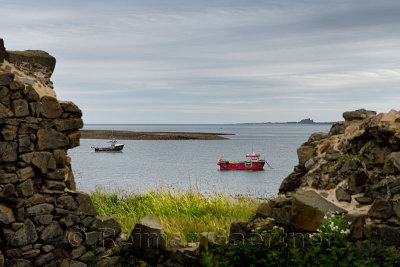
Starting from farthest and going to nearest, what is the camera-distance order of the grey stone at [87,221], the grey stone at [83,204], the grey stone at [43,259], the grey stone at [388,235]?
the grey stone at [87,221] < the grey stone at [83,204] < the grey stone at [43,259] < the grey stone at [388,235]

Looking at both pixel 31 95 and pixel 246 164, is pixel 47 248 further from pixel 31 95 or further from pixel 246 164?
pixel 246 164

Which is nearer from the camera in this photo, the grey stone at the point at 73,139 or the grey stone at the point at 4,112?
the grey stone at the point at 4,112

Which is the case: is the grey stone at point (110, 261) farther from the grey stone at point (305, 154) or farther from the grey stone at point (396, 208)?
the grey stone at point (396, 208)

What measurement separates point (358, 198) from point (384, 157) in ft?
2.72

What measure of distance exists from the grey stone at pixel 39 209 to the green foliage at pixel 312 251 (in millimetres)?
2935

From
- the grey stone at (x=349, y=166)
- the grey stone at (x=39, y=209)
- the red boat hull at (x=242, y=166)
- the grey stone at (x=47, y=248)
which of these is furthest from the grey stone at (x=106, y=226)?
the red boat hull at (x=242, y=166)

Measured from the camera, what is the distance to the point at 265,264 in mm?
6922

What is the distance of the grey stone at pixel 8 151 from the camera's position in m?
6.76

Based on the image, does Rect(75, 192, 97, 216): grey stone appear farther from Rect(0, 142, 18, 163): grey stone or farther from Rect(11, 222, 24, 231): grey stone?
Rect(0, 142, 18, 163): grey stone

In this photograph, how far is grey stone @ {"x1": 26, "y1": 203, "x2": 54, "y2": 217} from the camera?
7.01 m

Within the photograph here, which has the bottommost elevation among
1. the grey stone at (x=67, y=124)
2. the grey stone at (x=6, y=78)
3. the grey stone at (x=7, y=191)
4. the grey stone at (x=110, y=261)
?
the grey stone at (x=110, y=261)

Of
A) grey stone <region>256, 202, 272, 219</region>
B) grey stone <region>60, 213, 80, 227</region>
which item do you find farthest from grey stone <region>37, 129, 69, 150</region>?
grey stone <region>256, 202, 272, 219</region>

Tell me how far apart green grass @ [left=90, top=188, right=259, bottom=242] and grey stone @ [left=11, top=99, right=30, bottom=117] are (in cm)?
332

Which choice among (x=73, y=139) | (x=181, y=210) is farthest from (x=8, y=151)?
(x=181, y=210)
